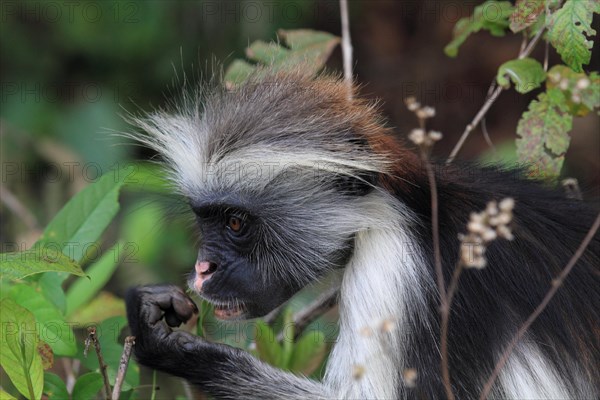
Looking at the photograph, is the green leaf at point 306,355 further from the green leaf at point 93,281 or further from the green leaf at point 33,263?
the green leaf at point 33,263

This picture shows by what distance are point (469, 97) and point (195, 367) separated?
354 inches

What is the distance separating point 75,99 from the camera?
11664mm

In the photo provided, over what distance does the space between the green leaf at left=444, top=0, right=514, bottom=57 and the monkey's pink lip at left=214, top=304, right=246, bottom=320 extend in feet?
8.49

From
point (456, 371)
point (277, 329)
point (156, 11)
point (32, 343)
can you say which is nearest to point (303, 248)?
point (456, 371)

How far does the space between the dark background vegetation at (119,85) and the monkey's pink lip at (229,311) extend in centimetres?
395

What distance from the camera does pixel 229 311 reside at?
209 inches

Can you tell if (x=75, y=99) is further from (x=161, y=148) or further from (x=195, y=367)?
(x=195, y=367)

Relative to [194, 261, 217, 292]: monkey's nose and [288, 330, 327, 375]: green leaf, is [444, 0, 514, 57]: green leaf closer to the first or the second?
[288, 330, 327, 375]: green leaf

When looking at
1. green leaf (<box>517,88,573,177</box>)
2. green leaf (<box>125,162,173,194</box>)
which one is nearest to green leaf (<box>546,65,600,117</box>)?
green leaf (<box>517,88,573,177</box>)

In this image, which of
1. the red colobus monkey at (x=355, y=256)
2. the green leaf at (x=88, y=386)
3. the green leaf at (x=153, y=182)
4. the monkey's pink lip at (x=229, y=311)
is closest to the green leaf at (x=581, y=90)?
the red colobus monkey at (x=355, y=256)

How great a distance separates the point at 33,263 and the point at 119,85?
7452 millimetres

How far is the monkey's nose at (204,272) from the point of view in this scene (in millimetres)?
5250

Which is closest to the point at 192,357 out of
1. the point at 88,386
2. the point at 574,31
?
the point at 88,386

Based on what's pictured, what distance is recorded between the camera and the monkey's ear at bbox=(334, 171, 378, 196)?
4965 millimetres
